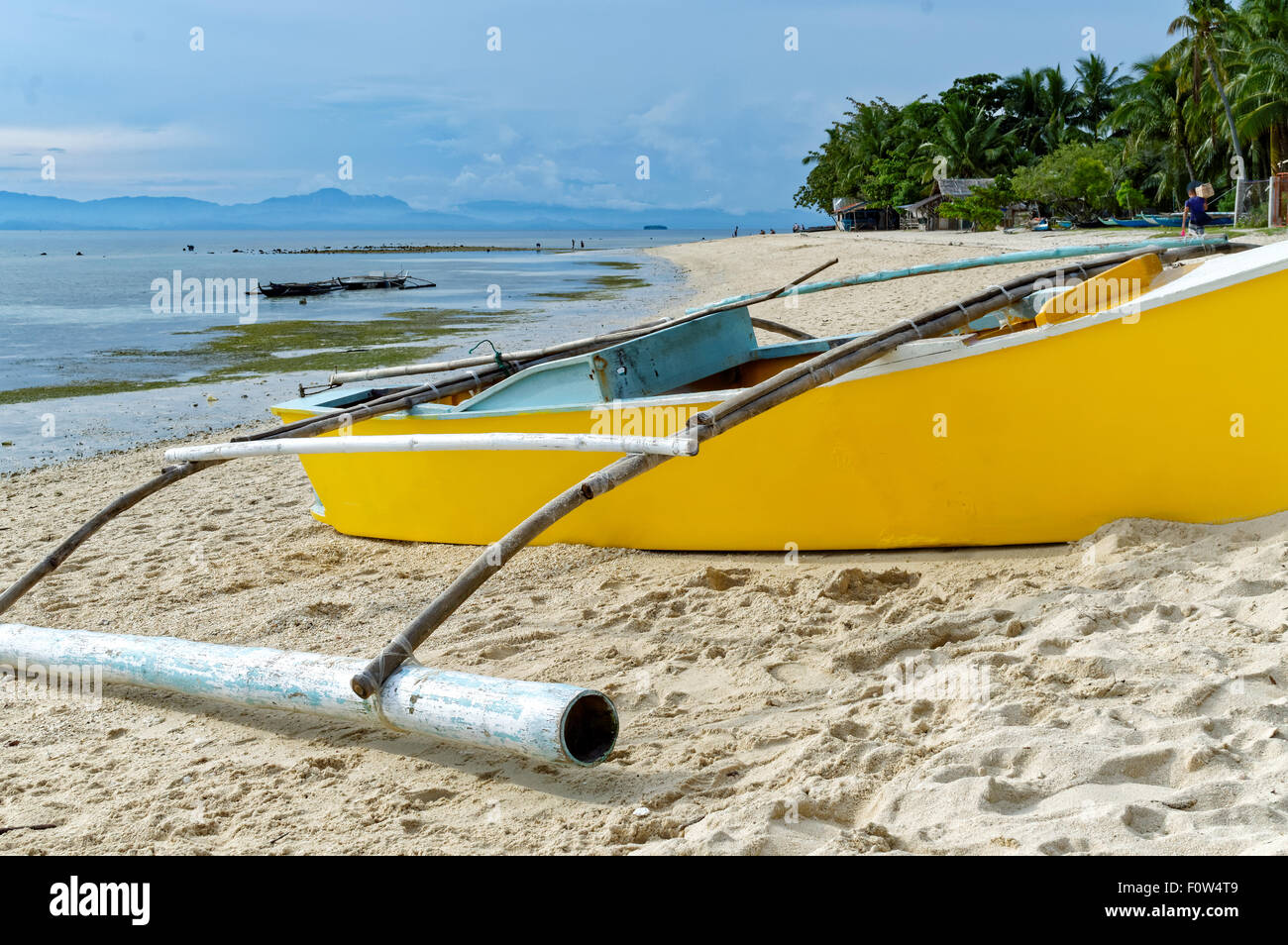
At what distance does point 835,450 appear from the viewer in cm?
398

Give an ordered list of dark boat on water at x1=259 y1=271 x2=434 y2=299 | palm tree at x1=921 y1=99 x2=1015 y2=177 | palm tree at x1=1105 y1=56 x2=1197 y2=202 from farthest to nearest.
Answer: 1. palm tree at x1=921 y1=99 x2=1015 y2=177
2. palm tree at x1=1105 y1=56 x2=1197 y2=202
3. dark boat on water at x1=259 y1=271 x2=434 y2=299

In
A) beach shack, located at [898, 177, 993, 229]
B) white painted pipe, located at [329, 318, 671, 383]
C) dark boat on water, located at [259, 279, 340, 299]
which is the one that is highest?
beach shack, located at [898, 177, 993, 229]

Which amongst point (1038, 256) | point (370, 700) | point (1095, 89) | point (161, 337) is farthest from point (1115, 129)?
point (370, 700)

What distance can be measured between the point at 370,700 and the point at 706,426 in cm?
131

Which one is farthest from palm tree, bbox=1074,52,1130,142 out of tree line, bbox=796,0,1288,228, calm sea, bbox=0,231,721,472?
calm sea, bbox=0,231,721,472

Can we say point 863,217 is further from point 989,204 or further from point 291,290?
point 291,290

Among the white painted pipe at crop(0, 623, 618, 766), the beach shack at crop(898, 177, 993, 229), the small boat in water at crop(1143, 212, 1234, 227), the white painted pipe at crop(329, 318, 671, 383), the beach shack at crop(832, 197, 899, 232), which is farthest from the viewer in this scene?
the beach shack at crop(832, 197, 899, 232)

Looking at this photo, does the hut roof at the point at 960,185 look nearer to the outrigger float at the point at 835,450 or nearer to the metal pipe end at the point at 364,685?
the outrigger float at the point at 835,450

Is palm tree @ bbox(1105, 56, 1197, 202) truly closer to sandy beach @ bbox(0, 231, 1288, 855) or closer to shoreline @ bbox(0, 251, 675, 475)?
shoreline @ bbox(0, 251, 675, 475)

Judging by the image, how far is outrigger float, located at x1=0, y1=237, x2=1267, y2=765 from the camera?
9.88 feet

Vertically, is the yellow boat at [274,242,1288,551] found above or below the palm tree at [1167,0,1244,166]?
below

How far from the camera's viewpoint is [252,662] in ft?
10.3

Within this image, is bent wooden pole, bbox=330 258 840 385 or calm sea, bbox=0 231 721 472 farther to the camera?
calm sea, bbox=0 231 721 472

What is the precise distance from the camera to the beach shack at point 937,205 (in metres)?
40.4
